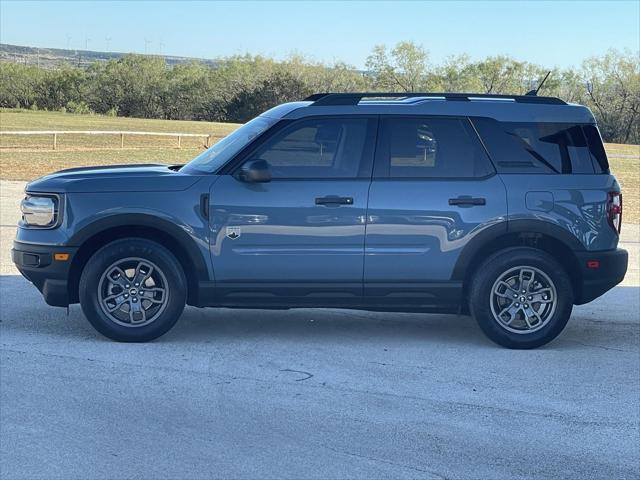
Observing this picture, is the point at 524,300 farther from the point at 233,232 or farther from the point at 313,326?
the point at 233,232

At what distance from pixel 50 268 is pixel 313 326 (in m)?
2.20

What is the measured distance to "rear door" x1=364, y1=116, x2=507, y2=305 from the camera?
728 centimetres

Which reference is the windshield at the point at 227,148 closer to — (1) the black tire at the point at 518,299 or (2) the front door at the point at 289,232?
(2) the front door at the point at 289,232

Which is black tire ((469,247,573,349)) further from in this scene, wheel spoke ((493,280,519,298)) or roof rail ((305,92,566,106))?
roof rail ((305,92,566,106))

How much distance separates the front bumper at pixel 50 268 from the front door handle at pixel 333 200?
185cm

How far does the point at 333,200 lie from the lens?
23.7 ft

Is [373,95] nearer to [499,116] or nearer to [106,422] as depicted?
[499,116]

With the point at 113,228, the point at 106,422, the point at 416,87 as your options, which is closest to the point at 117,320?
the point at 113,228

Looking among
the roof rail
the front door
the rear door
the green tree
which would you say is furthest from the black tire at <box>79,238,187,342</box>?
the green tree

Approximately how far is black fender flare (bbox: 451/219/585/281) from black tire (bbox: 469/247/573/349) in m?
0.13

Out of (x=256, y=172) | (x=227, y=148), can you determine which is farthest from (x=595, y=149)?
(x=227, y=148)

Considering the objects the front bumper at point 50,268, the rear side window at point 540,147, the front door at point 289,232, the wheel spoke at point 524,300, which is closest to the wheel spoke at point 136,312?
the front bumper at point 50,268

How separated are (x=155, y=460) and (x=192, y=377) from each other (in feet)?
4.94

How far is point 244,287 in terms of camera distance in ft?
23.8
